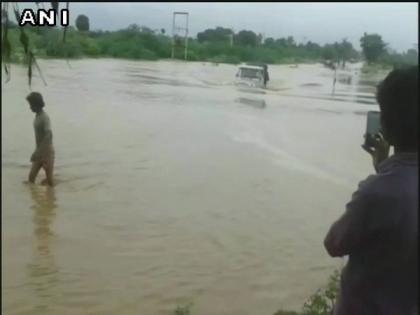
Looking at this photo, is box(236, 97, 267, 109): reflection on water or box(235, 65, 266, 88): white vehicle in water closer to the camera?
box(236, 97, 267, 109): reflection on water

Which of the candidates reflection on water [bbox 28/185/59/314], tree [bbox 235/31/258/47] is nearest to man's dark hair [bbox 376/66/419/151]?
reflection on water [bbox 28/185/59/314]

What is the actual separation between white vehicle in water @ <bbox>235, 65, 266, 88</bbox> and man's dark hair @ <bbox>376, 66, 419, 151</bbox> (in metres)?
33.9

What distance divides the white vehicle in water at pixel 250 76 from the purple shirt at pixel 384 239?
33834 mm

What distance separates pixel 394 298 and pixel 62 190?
8645 millimetres

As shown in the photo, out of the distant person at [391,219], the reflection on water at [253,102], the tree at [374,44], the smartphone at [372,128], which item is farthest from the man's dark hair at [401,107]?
the reflection on water at [253,102]

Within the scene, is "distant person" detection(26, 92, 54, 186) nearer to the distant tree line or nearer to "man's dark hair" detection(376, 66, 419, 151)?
the distant tree line

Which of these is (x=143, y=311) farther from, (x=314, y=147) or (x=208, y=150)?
(x=314, y=147)

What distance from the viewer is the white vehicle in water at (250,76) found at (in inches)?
1411

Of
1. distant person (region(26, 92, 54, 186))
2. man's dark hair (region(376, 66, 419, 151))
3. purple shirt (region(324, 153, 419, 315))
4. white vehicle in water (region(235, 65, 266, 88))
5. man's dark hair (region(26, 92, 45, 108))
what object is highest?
man's dark hair (region(376, 66, 419, 151))

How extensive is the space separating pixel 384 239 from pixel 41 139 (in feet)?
23.5

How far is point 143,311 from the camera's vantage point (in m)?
5.34

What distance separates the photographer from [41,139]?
8406mm

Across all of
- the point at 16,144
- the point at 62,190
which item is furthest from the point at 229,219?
the point at 16,144

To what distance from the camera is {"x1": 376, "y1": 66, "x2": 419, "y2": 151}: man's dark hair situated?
162cm
